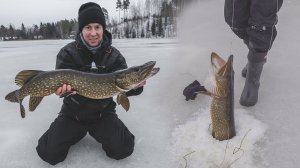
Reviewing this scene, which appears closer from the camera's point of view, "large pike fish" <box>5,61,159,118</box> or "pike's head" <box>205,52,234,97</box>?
"large pike fish" <box>5,61,159,118</box>

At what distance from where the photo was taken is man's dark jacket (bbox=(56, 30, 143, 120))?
2.60 metres

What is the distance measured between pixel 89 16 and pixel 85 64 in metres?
0.38

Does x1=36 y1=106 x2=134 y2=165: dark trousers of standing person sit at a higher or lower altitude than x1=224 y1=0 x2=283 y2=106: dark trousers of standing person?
lower

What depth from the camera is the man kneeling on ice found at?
253 centimetres

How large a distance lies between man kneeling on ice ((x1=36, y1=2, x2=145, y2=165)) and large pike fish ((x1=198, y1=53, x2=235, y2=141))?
55cm

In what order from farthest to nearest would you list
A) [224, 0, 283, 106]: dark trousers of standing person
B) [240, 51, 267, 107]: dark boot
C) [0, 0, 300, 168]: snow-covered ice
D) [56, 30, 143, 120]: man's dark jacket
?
[240, 51, 267, 107]: dark boot → [224, 0, 283, 106]: dark trousers of standing person → [56, 30, 143, 120]: man's dark jacket → [0, 0, 300, 168]: snow-covered ice

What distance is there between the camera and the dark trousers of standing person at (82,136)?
7.97ft

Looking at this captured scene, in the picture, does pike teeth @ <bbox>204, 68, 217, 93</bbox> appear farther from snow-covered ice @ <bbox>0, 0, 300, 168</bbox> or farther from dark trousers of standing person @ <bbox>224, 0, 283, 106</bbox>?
dark trousers of standing person @ <bbox>224, 0, 283, 106</bbox>

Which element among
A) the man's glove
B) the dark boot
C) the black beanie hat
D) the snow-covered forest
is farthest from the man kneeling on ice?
the snow-covered forest

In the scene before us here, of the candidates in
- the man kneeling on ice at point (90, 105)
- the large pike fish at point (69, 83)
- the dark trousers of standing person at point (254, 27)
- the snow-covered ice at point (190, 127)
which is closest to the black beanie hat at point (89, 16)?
the man kneeling on ice at point (90, 105)

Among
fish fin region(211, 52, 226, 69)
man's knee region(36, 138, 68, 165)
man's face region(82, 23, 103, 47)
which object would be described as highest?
man's face region(82, 23, 103, 47)

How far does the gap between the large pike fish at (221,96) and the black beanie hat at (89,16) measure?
38.0 inches

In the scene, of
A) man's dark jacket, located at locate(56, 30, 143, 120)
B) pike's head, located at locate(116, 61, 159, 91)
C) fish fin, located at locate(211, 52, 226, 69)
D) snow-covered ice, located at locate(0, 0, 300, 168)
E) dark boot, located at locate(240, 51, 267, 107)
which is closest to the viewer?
pike's head, located at locate(116, 61, 159, 91)

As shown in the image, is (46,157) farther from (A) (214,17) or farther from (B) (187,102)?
(A) (214,17)
